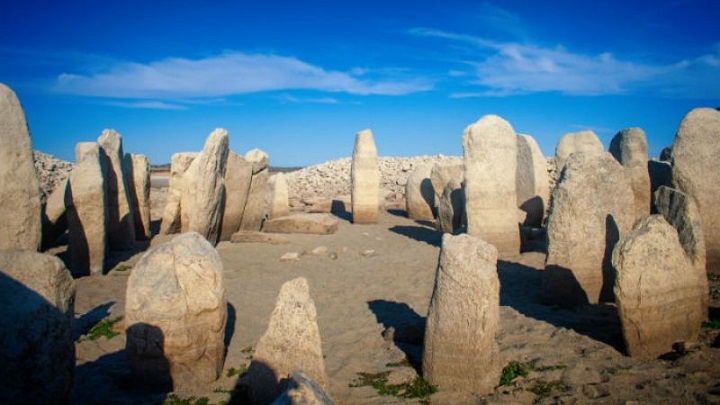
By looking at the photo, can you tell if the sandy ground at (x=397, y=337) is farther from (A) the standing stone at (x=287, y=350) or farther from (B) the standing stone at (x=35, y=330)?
(B) the standing stone at (x=35, y=330)

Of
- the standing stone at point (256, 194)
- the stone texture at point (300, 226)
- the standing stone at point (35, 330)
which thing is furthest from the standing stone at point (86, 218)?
the standing stone at point (35, 330)

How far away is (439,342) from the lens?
15.3ft

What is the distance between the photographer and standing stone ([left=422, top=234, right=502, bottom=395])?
14.7ft

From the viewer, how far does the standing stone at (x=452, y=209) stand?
43.7 feet

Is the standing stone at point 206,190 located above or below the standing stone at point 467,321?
above

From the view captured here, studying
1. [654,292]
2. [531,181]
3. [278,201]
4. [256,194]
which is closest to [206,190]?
[256,194]

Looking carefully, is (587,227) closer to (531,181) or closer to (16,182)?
(531,181)

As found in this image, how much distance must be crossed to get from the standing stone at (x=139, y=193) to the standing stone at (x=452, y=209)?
747cm

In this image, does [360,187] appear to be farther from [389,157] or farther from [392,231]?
[389,157]

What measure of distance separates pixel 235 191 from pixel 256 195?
931mm

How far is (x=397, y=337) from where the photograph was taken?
19.7 ft

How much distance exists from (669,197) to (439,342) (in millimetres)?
3795

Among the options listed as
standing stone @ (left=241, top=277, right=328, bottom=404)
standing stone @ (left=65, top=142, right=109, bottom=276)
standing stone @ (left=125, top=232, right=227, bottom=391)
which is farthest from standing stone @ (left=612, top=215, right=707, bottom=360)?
standing stone @ (left=65, top=142, right=109, bottom=276)

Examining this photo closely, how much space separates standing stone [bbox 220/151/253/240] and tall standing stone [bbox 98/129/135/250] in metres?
2.09
